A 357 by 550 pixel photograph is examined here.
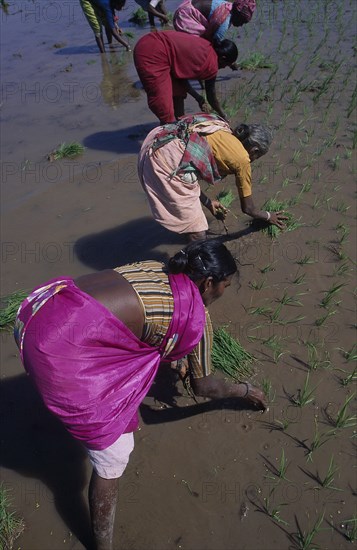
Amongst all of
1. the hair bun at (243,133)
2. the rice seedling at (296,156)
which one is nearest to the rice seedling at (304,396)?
the hair bun at (243,133)

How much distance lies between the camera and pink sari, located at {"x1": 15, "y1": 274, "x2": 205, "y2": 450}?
1.51m

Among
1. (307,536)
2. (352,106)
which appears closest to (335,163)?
(352,106)

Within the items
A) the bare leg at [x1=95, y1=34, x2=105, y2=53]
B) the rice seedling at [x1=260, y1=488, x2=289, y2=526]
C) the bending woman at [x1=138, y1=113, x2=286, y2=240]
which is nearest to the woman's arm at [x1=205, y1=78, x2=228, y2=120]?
the bending woman at [x1=138, y1=113, x2=286, y2=240]

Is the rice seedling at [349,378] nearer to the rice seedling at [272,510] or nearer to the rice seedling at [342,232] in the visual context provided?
the rice seedling at [272,510]

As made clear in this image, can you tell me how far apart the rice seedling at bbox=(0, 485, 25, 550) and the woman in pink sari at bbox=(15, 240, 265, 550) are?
0.47 meters

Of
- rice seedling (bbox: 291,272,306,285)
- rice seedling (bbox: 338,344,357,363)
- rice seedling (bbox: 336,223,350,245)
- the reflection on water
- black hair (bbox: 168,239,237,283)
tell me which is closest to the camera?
black hair (bbox: 168,239,237,283)

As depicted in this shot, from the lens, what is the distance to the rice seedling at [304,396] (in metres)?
2.32

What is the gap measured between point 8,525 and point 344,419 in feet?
5.36

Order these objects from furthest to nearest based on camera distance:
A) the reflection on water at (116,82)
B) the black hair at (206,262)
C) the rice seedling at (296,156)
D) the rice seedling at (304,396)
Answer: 1. the reflection on water at (116,82)
2. the rice seedling at (296,156)
3. the rice seedling at (304,396)
4. the black hair at (206,262)

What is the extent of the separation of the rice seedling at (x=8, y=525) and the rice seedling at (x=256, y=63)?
5789 millimetres

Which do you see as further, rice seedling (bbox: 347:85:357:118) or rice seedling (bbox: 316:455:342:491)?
rice seedling (bbox: 347:85:357:118)

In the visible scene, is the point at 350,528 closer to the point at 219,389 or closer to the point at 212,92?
the point at 219,389

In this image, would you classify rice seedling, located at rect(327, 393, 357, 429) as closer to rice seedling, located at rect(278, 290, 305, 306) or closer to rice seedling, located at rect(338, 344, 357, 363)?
rice seedling, located at rect(338, 344, 357, 363)

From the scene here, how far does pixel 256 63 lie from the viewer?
6.07m
